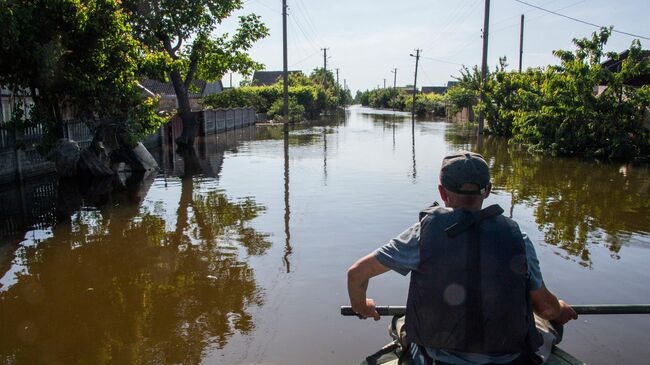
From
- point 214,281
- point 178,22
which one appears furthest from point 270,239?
point 178,22

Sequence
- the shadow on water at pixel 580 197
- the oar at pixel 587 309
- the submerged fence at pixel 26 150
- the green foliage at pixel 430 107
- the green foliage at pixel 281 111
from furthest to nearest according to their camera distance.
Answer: the green foliage at pixel 430 107 < the green foliage at pixel 281 111 < the submerged fence at pixel 26 150 < the shadow on water at pixel 580 197 < the oar at pixel 587 309

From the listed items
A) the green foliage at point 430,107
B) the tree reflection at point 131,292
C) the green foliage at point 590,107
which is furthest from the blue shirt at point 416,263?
the green foliage at point 430,107

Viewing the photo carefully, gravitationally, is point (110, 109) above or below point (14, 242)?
above

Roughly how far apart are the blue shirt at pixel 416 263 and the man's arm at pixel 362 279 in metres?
0.04

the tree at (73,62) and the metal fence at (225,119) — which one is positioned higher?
the tree at (73,62)

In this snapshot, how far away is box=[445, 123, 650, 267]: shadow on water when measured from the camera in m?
8.20

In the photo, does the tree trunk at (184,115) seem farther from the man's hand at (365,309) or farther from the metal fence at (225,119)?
the man's hand at (365,309)

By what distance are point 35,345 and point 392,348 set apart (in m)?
3.50

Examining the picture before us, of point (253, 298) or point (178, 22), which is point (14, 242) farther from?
Result: point (178, 22)

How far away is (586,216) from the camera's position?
962 centimetres

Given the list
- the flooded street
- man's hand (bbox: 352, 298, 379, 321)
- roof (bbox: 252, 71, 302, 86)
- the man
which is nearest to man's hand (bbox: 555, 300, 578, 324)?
the man

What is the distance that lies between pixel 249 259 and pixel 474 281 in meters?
5.20

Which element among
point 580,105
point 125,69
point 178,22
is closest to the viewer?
point 125,69

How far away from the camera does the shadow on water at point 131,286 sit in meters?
4.62
